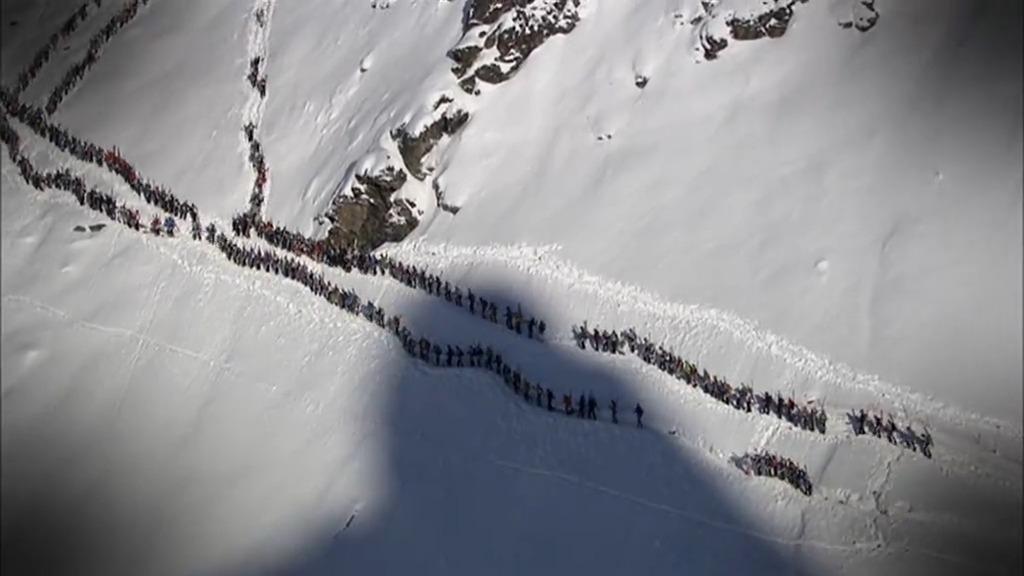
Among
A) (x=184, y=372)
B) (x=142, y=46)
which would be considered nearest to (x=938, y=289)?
(x=184, y=372)

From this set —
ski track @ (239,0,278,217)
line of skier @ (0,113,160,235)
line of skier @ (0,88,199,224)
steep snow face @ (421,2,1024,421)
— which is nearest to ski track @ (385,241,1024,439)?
steep snow face @ (421,2,1024,421)

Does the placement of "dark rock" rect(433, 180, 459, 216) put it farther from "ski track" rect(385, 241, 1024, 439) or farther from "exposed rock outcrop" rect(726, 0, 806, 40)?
"exposed rock outcrop" rect(726, 0, 806, 40)

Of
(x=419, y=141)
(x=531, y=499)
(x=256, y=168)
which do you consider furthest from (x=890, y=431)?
(x=256, y=168)

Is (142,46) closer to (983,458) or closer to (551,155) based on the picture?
(551,155)

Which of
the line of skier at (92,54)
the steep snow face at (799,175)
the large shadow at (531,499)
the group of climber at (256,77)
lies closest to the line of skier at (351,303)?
the large shadow at (531,499)

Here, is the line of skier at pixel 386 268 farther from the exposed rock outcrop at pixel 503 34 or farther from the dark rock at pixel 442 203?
the exposed rock outcrop at pixel 503 34

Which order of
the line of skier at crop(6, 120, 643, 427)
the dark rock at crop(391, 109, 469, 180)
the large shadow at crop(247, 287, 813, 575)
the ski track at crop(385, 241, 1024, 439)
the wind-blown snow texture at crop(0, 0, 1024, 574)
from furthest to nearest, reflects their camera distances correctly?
the dark rock at crop(391, 109, 469, 180)
the line of skier at crop(6, 120, 643, 427)
the ski track at crop(385, 241, 1024, 439)
the wind-blown snow texture at crop(0, 0, 1024, 574)
the large shadow at crop(247, 287, 813, 575)
